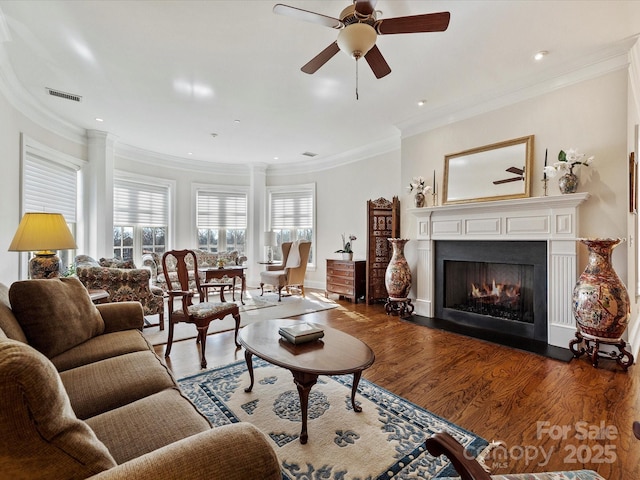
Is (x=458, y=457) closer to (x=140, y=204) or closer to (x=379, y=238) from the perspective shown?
(x=379, y=238)

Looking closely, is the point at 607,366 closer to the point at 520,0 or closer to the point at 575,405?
the point at 575,405

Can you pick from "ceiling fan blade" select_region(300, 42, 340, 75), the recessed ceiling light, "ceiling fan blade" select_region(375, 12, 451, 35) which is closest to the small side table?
"ceiling fan blade" select_region(300, 42, 340, 75)

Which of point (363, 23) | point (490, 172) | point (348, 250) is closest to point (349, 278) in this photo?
point (348, 250)

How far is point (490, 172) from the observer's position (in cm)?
378

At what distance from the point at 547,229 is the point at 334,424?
9.96 feet

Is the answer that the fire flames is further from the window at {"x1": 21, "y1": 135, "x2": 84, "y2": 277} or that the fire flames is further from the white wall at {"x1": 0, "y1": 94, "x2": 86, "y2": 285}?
the white wall at {"x1": 0, "y1": 94, "x2": 86, "y2": 285}

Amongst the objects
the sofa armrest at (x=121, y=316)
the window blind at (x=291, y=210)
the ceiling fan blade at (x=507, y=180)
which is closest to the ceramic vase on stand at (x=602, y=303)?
the ceiling fan blade at (x=507, y=180)

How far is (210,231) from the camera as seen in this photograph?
7.18 metres

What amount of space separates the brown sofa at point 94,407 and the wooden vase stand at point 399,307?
3350 millimetres

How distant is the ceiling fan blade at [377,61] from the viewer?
238 cm

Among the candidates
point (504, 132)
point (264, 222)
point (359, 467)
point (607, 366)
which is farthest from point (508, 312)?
point (264, 222)

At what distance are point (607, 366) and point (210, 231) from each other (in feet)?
22.9

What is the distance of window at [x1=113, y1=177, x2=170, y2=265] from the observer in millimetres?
5816

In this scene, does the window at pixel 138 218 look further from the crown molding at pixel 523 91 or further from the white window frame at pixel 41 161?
the crown molding at pixel 523 91
